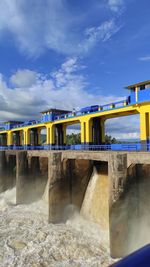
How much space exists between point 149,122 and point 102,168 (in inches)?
302

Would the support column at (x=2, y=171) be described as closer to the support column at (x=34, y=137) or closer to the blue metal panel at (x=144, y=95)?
the support column at (x=34, y=137)

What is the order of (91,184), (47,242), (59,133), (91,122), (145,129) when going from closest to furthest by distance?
1. (47,242)
2. (145,129)
3. (91,184)
4. (91,122)
5. (59,133)

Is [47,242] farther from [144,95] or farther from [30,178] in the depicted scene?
[144,95]

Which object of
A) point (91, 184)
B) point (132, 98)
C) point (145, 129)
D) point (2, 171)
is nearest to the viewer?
point (145, 129)

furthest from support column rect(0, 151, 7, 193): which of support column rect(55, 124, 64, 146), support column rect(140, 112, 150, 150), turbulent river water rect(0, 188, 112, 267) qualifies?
support column rect(140, 112, 150, 150)

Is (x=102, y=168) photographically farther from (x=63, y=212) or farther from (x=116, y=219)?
(x=116, y=219)

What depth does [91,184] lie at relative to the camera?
24875 millimetres

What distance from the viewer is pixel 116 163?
16.2m

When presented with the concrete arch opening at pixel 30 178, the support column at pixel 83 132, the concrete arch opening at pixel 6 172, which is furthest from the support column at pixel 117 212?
the concrete arch opening at pixel 6 172

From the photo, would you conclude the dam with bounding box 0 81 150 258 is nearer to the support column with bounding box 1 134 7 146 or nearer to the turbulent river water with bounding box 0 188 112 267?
the turbulent river water with bounding box 0 188 112 267

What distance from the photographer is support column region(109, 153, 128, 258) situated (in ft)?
51.7

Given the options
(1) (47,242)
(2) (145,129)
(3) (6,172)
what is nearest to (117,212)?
(1) (47,242)

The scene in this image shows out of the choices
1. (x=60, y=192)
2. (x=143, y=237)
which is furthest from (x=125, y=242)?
(x=60, y=192)

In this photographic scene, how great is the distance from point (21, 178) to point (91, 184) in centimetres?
1118
